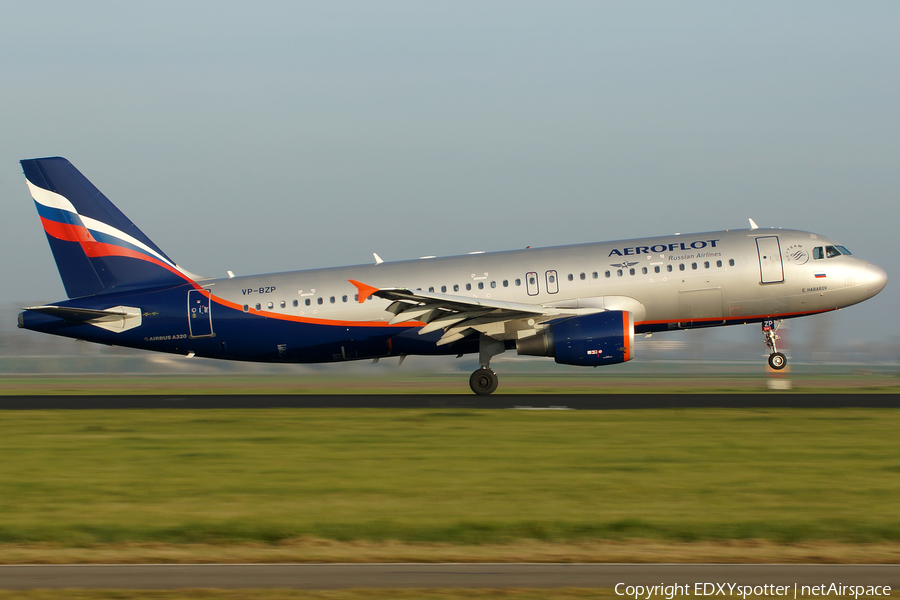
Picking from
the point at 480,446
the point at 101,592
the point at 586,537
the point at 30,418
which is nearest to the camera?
the point at 101,592

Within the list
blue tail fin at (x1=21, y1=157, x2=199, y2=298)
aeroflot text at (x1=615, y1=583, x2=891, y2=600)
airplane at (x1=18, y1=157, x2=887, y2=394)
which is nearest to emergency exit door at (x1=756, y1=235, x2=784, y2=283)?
airplane at (x1=18, y1=157, x2=887, y2=394)

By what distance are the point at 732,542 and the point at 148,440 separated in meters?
12.5

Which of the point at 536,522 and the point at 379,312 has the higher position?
the point at 379,312

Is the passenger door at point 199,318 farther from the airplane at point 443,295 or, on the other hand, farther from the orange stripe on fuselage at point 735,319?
the orange stripe on fuselage at point 735,319

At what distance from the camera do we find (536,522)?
1080 cm

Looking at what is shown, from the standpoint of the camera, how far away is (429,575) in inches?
342

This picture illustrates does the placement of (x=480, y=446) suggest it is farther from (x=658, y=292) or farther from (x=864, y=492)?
(x=658, y=292)

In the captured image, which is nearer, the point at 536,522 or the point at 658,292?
the point at 536,522

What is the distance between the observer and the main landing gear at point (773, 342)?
26281mm

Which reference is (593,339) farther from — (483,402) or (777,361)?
(777,361)

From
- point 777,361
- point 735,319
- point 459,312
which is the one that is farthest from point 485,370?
point 777,361

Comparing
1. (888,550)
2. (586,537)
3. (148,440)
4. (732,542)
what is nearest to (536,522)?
(586,537)

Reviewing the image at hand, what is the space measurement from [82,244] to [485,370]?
13.6 meters

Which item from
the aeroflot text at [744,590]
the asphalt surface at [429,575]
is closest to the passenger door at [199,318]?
the asphalt surface at [429,575]
